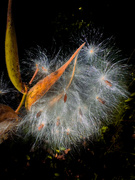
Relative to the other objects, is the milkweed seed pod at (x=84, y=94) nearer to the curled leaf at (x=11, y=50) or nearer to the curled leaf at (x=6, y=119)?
the curled leaf at (x=6, y=119)

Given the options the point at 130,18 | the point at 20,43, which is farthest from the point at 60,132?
the point at 130,18

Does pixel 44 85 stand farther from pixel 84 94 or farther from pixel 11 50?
pixel 84 94

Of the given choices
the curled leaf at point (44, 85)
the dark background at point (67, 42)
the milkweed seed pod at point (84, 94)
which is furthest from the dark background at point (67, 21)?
the curled leaf at point (44, 85)

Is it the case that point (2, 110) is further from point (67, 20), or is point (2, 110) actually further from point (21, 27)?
point (67, 20)

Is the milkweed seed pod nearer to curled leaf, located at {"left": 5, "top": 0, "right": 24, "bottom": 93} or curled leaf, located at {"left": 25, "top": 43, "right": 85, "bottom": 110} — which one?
curled leaf, located at {"left": 25, "top": 43, "right": 85, "bottom": 110}

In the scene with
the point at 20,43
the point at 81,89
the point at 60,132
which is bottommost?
the point at 60,132

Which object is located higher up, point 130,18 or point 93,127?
point 130,18
